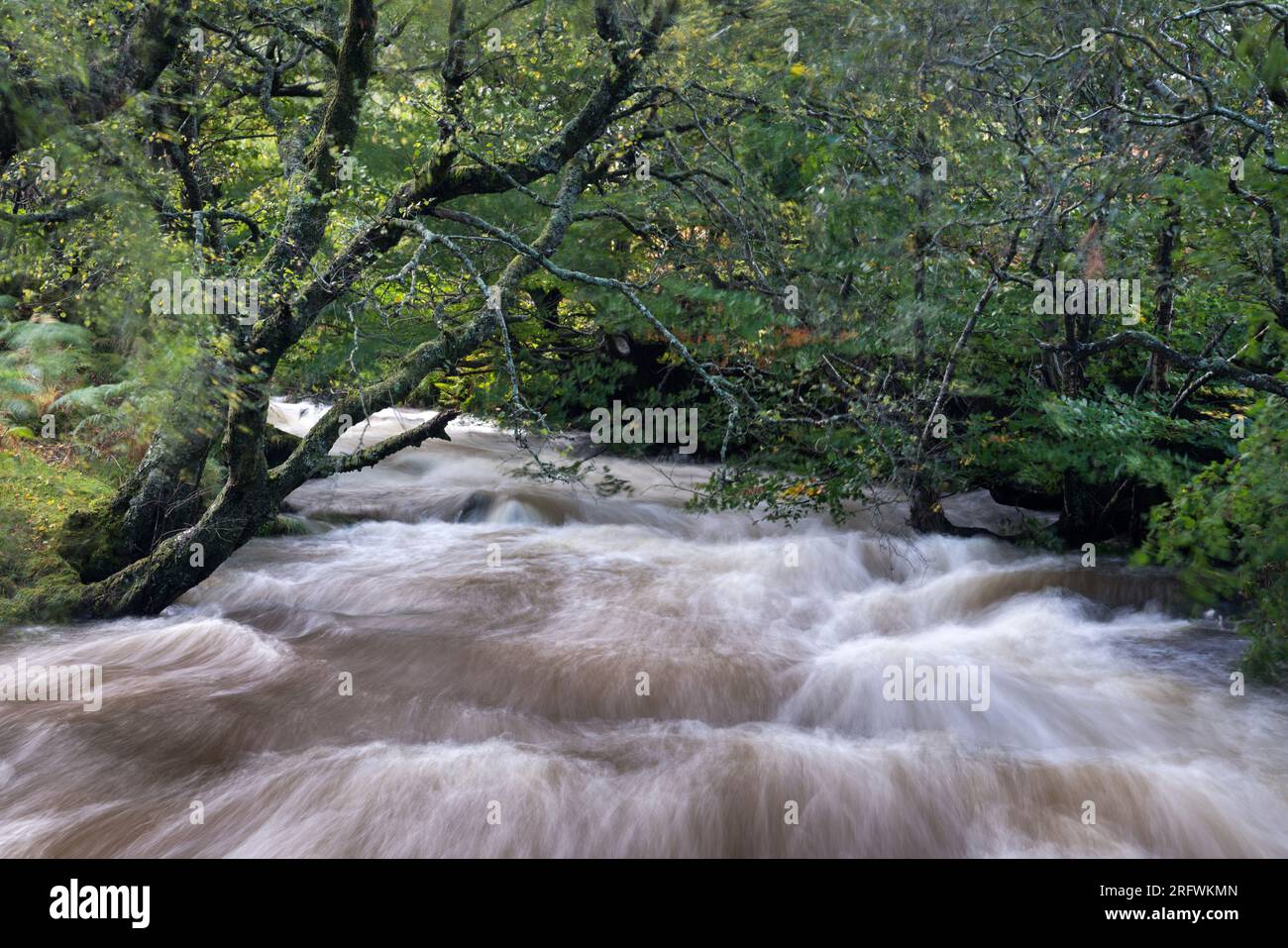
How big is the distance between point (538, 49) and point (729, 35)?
93.5 inches

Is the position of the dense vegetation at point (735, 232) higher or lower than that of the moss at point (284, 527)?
higher

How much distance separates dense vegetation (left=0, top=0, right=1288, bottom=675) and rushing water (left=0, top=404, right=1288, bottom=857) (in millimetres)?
1053

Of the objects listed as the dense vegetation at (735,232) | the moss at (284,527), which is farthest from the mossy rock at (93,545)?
the moss at (284,527)

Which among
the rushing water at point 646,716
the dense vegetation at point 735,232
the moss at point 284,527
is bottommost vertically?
the rushing water at point 646,716

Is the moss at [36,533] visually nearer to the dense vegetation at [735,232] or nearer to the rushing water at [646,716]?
the dense vegetation at [735,232]

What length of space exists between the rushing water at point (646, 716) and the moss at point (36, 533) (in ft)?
1.40

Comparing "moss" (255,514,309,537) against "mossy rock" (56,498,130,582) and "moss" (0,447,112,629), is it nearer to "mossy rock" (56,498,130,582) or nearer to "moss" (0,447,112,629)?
"moss" (0,447,112,629)

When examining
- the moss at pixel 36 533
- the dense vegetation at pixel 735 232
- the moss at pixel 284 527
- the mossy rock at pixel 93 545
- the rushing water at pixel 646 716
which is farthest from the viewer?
the moss at pixel 284 527

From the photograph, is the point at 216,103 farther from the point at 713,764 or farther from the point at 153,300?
the point at 713,764

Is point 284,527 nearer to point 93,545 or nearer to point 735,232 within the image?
point 93,545

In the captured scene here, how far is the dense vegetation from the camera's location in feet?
21.5

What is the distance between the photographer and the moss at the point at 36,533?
8445mm

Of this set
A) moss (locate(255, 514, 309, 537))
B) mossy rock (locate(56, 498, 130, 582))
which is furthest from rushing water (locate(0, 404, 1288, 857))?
mossy rock (locate(56, 498, 130, 582))

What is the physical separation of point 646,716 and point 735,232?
15.5 ft
